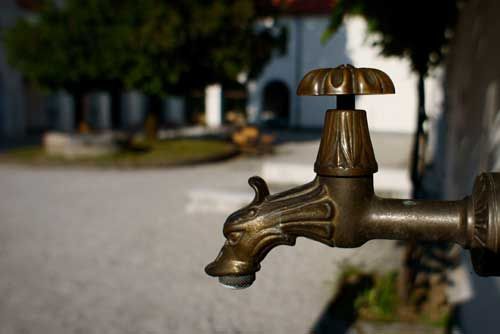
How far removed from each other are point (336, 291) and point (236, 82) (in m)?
13.8

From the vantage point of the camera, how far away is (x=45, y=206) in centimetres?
938

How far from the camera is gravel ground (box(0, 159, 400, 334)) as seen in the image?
Result: 14.9ft

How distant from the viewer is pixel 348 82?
4.18 ft

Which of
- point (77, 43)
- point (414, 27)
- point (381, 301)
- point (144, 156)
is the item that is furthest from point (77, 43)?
point (381, 301)

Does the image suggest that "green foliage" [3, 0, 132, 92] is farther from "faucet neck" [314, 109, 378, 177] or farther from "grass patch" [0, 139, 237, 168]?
"faucet neck" [314, 109, 378, 177]

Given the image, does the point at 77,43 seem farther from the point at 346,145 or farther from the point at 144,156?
the point at 346,145

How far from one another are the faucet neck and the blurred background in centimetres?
84

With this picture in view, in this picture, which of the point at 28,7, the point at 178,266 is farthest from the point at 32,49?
the point at 178,266

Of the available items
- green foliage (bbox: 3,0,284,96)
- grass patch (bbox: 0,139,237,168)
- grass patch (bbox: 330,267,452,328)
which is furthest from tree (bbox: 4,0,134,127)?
grass patch (bbox: 330,267,452,328)

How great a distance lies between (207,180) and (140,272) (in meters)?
6.36

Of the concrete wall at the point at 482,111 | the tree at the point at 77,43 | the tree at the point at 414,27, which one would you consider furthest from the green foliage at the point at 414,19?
the tree at the point at 77,43

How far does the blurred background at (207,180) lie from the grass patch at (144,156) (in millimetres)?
77

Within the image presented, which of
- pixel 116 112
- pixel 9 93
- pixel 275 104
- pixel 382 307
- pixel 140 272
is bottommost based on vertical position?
pixel 140 272

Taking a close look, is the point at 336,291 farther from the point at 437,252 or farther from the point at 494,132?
the point at 494,132
